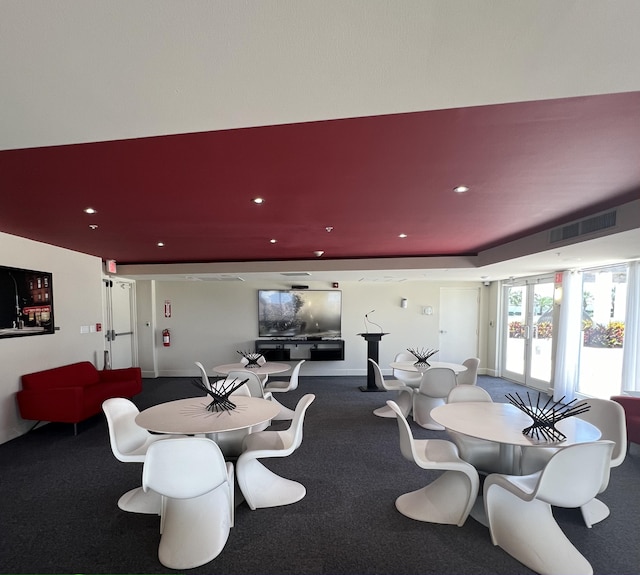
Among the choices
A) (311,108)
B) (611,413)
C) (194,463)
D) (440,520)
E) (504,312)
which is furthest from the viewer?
(504,312)

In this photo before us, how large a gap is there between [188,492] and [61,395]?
3.02 m

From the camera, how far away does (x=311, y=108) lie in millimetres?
1288

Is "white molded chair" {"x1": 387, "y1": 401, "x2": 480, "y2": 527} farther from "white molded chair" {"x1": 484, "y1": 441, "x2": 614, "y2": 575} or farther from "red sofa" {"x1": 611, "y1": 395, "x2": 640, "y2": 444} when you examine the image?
"red sofa" {"x1": 611, "y1": 395, "x2": 640, "y2": 444}

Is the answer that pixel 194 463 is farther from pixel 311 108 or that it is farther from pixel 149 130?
pixel 311 108

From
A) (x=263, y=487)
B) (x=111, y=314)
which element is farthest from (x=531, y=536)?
(x=111, y=314)

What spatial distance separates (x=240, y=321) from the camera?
793 cm

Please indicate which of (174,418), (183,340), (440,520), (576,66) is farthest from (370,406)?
(576,66)

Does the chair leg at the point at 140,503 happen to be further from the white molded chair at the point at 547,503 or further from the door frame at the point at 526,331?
the door frame at the point at 526,331

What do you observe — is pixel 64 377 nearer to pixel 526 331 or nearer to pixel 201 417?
pixel 201 417

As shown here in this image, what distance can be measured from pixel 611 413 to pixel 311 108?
3203mm

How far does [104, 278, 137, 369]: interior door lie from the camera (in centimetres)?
685

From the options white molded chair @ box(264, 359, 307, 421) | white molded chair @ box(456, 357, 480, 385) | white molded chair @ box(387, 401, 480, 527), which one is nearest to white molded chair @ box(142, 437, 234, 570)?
white molded chair @ box(387, 401, 480, 527)

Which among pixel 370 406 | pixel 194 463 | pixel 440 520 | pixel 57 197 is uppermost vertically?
pixel 57 197

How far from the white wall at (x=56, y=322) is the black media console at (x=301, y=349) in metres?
3.11
